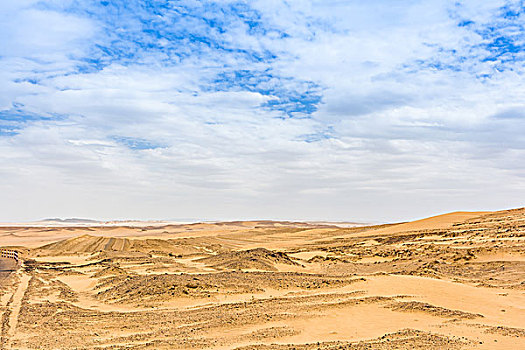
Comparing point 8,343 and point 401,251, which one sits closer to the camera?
point 8,343

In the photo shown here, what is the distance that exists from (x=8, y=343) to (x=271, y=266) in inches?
715

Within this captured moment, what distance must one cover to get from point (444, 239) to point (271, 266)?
1662cm

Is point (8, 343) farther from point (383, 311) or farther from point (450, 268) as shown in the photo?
point (450, 268)

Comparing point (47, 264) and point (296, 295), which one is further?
point (47, 264)

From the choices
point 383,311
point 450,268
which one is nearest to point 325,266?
point 450,268

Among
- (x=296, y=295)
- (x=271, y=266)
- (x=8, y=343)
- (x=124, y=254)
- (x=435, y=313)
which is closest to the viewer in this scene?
(x=8, y=343)

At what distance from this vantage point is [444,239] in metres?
36.8

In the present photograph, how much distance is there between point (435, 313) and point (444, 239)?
23.9 metres

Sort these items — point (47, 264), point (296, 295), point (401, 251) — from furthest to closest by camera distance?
1. point (47, 264)
2. point (401, 251)
3. point (296, 295)

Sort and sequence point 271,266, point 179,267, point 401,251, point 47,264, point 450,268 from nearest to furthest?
point 450,268, point 271,266, point 179,267, point 401,251, point 47,264

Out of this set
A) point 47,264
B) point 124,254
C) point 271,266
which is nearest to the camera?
point 271,266

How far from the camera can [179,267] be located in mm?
31328

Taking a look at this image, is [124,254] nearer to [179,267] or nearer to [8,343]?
[179,267]

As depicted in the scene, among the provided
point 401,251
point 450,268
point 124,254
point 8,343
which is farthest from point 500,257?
point 124,254
